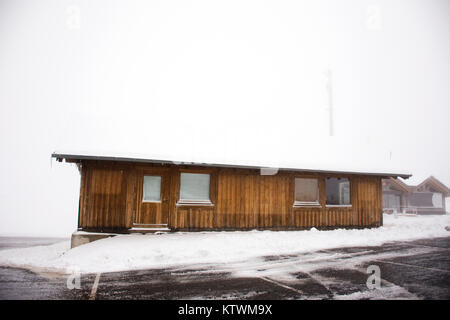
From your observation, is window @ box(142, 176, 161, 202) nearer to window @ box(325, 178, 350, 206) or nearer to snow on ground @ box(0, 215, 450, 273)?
snow on ground @ box(0, 215, 450, 273)

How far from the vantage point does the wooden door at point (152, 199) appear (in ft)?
35.7

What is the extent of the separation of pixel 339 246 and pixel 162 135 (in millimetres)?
9298

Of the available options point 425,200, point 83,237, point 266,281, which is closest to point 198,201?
point 83,237

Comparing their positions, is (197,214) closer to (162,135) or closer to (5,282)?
(162,135)

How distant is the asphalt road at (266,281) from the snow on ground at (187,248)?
74 cm

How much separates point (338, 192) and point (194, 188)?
26.0 ft

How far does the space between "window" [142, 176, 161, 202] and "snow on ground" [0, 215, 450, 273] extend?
1545 millimetres

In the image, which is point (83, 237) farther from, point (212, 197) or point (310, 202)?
point (310, 202)

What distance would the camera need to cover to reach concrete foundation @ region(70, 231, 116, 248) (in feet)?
31.9

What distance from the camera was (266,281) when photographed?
5523mm

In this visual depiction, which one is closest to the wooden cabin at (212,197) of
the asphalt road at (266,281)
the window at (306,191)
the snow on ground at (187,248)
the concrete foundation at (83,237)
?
the window at (306,191)
